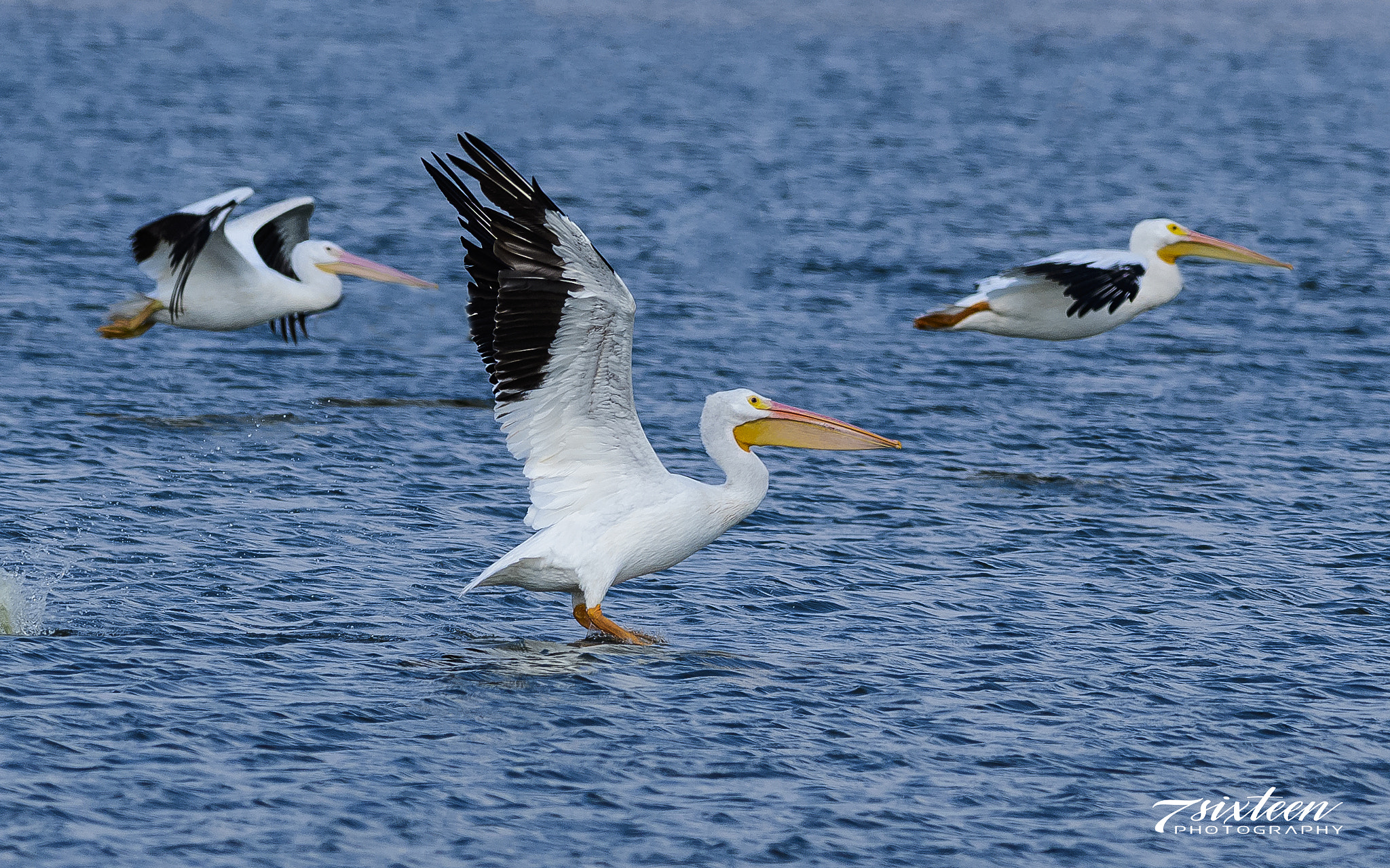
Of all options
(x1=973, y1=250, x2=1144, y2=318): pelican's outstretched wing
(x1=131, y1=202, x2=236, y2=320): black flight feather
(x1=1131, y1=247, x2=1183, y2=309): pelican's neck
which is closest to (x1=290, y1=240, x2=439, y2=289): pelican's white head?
(x1=131, y1=202, x2=236, y2=320): black flight feather

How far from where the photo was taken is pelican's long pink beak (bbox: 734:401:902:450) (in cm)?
907

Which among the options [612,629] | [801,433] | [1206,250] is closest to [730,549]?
[801,433]

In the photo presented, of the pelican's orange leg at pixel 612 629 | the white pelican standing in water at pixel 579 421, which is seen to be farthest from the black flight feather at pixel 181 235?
Result: the pelican's orange leg at pixel 612 629

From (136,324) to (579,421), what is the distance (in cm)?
595

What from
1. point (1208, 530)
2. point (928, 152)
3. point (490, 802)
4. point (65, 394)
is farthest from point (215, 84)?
point (490, 802)

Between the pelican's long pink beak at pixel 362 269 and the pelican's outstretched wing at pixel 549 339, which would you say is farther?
the pelican's long pink beak at pixel 362 269

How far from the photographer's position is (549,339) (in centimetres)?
810

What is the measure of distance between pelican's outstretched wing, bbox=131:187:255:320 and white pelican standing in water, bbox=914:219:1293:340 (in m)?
4.99

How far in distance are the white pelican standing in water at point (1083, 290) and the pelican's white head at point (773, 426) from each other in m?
4.30

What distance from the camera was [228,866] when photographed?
5961 millimetres

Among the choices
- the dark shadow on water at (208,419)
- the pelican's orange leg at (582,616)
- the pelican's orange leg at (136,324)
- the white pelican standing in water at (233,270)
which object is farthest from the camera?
the pelican's orange leg at (136,324)

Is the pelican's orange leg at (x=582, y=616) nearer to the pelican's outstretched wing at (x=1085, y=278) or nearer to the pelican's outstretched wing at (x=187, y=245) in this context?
the pelican's outstretched wing at (x=187, y=245)

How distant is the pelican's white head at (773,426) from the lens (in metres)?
8.98

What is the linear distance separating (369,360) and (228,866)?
9.56 meters
